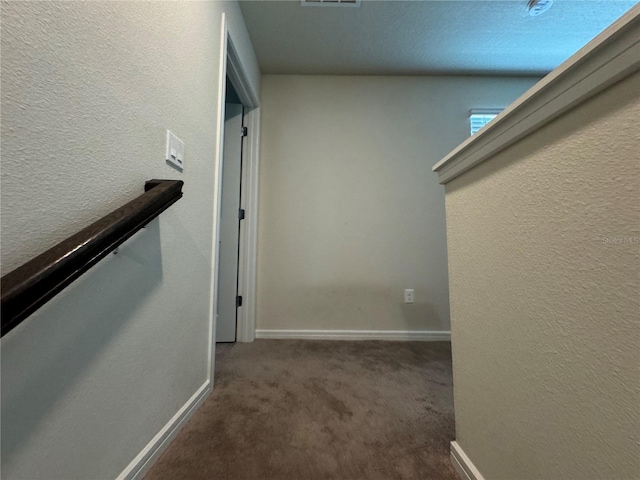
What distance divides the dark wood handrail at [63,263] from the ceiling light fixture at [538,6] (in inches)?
101

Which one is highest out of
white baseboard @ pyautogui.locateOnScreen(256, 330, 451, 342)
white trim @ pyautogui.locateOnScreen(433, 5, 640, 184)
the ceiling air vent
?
the ceiling air vent

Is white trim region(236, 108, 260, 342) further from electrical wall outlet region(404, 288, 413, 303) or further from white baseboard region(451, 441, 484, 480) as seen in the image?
white baseboard region(451, 441, 484, 480)

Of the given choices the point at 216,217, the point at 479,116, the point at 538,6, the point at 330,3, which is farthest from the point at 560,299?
the point at 479,116

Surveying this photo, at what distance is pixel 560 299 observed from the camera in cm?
47

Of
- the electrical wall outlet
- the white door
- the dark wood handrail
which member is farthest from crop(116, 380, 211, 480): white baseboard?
the electrical wall outlet

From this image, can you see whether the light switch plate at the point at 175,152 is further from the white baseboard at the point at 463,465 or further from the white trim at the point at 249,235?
the white baseboard at the point at 463,465

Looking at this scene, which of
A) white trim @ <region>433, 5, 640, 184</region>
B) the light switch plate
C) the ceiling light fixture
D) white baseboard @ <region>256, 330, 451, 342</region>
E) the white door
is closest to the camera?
white trim @ <region>433, 5, 640, 184</region>

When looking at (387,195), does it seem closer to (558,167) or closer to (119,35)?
(558,167)

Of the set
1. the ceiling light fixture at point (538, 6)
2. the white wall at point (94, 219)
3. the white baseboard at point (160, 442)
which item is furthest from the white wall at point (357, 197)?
the white wall at point (94, 219)

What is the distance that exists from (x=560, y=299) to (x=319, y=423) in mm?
969

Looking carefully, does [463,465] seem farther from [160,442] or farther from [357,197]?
[357,197]

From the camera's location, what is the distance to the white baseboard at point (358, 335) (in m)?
2.06

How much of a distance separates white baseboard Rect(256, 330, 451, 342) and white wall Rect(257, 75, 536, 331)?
41 millimetres

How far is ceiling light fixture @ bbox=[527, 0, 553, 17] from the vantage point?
1.60 meters
